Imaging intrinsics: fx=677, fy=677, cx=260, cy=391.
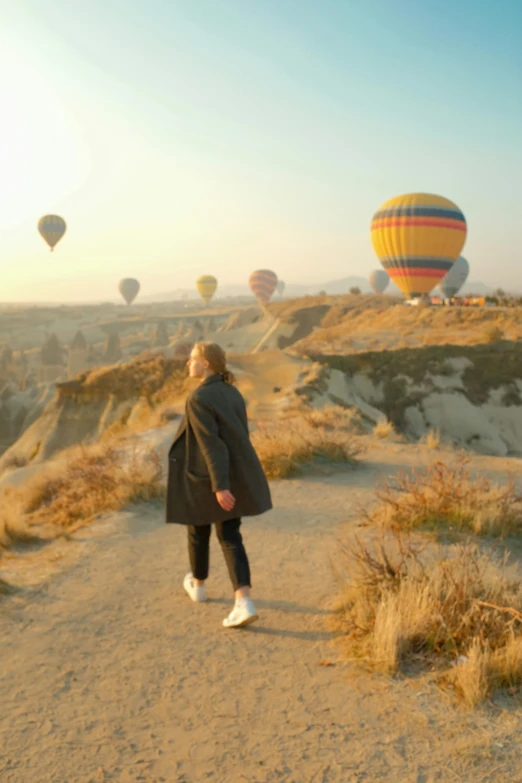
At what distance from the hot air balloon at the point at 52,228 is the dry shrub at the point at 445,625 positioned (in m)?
65.6

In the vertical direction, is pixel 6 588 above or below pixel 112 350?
above

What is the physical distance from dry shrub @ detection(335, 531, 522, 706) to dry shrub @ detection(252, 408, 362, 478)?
462 centimetres

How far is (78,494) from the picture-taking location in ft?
26.9

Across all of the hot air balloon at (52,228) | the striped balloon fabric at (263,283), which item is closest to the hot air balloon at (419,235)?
the hot air balloon at (52,228)

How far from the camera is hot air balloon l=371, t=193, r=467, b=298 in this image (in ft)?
139

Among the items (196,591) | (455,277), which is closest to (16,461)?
(196,591)

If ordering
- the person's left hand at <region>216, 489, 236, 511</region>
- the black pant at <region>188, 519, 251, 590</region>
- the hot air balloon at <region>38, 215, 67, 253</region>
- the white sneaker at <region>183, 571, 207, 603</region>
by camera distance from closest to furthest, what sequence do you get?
the person's left hand at <region>216, 489, 236, 511</region>, the black pant at <region>188, 519, 251, 590</region>, the white sneaker at <region>183, 571, 207, 603</region>, the hot air balloon at <region>38, 215, 67, 253</region>

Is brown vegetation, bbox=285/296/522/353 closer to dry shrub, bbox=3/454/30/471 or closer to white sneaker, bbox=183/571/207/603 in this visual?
dry shrub, bbox=3/454/30/471

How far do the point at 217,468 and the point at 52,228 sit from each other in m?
65.5

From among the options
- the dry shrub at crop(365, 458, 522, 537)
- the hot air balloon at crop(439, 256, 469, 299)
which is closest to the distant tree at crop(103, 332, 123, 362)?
the hot air balloon at crop(439, 256, 469, 299)

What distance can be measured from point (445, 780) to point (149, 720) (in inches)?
57.4

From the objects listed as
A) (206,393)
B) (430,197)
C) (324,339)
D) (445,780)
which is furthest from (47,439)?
(430,197)

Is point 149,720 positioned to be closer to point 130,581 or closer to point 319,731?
point 319,731

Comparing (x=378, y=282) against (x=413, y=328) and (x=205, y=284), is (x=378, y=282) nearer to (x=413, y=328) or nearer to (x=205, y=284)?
(x=205, y=284)
